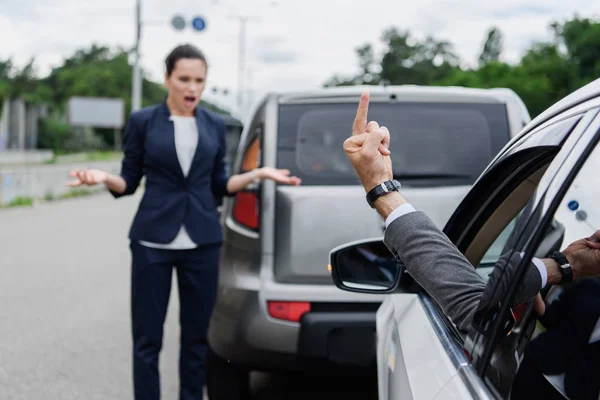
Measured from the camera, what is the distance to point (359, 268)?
2.59 m

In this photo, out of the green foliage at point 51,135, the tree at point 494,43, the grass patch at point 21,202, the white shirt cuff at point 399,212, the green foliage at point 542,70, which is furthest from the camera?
the tree at point 494,43

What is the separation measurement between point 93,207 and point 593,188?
19.8 m

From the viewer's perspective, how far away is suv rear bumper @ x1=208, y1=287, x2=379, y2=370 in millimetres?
3916

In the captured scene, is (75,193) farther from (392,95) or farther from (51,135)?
(51,135)

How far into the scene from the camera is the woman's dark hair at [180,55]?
13.1 ft

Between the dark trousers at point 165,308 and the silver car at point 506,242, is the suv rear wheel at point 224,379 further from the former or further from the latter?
the silver car at point 506,242

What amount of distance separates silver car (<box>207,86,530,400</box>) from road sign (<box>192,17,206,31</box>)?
70.8 ft

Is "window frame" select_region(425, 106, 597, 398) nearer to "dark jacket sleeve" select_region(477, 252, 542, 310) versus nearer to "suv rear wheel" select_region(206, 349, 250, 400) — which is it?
"dark jacket sleeve" select_region(477, 252, 542, 310)

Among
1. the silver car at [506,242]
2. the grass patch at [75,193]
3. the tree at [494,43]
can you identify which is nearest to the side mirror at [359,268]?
the silver car at [506,242]

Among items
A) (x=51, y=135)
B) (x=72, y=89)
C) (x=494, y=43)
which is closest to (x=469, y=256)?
(x=51, y=135)

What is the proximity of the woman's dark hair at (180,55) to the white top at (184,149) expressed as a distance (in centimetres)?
24

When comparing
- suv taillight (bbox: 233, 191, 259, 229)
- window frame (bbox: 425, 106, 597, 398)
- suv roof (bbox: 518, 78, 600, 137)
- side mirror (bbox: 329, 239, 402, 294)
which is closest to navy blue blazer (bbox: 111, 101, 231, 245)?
suv taillight (bbox: 233, 191, 259, 229)

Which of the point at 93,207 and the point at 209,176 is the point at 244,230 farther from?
the point at 93,207

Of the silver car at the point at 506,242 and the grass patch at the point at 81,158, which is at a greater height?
the silver car at the point at 506,242
